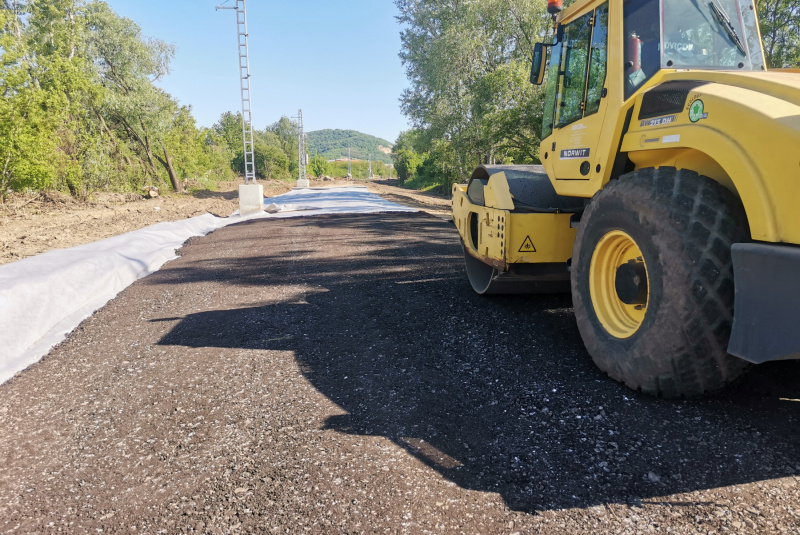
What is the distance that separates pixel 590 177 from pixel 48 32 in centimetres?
2445

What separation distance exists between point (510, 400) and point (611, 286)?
108 cm

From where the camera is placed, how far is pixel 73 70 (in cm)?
1650

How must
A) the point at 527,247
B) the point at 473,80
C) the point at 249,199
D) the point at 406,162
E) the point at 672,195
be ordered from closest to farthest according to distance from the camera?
the point at 672,195
the point at 527,247
the point at 249,199
the point at 473,80
the point at 406,162

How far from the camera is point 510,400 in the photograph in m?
3.15

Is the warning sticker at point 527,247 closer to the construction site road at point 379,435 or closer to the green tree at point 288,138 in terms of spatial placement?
the construction site road at point 379,435

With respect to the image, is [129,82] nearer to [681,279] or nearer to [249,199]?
[249,199]

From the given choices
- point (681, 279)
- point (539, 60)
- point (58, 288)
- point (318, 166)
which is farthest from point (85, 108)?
point (318, 166)

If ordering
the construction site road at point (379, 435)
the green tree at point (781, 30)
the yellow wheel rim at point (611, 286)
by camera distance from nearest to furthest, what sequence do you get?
the construction site road at point (379, 435), the yellow wheel rim at point (611, 286), the green tree at point (781, 30)

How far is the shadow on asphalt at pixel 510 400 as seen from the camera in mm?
2371

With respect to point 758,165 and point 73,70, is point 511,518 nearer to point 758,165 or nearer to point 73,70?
point 758,165

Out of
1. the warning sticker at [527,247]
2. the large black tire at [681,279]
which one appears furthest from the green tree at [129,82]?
the large black tire at [681,279]

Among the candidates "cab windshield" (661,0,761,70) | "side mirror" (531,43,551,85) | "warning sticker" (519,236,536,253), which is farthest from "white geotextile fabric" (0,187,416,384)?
"cab windshield" (661,0,761,70)

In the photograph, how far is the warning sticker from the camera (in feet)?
14.0

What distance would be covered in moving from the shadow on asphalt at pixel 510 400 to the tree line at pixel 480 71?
30.7ft
